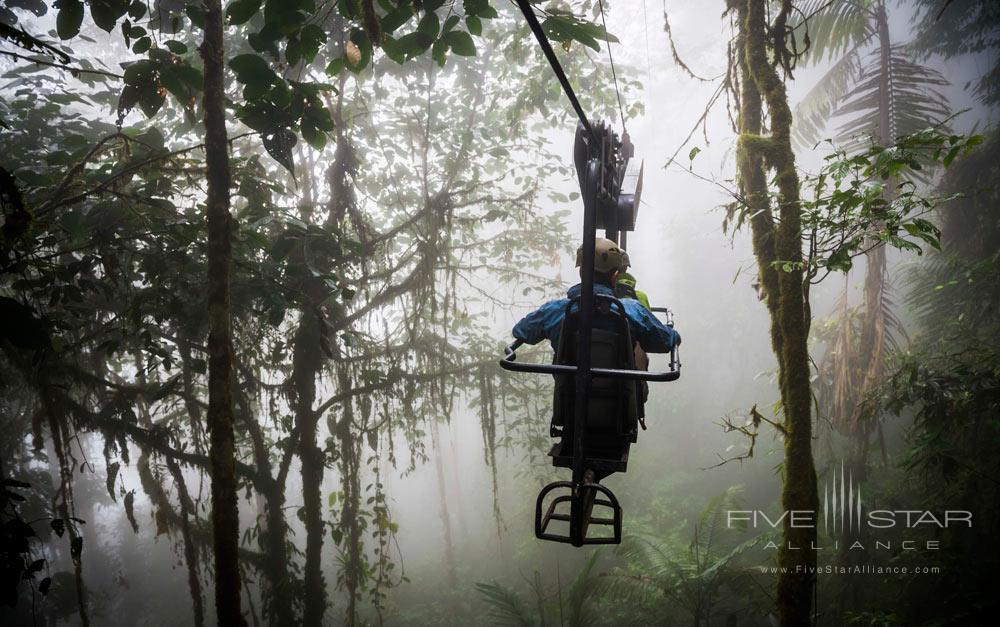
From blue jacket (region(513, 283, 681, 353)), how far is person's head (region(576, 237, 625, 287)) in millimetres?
54

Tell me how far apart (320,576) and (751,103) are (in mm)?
7059

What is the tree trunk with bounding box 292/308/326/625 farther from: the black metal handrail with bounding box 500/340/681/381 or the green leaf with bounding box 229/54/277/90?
the black metal handrail with bounding box 500/340/681/381

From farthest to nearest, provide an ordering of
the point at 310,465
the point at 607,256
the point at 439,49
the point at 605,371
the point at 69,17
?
1. the point at 310,465
2. the point at 607,256
3. the point at 439,49
4. the point at 69,17
5. the point at 605,371

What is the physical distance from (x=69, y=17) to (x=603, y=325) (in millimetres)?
2983

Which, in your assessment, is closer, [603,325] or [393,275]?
[603,325]

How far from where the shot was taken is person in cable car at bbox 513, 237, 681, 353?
239 centimetres

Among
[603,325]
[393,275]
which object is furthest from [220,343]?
[393,275]

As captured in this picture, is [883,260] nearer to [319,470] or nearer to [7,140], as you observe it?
[319,470]

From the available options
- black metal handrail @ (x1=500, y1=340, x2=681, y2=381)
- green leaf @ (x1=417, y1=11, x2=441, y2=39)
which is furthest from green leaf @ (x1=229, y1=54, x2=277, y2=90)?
black metal handrail @ (x1=500, y1=340, x2=681, y2=381)

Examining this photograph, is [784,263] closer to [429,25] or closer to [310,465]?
[429,25]

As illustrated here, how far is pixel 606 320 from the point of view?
2322 mm

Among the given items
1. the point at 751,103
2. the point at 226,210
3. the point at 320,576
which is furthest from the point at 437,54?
the point at 320,576

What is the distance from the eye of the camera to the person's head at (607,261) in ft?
8.26

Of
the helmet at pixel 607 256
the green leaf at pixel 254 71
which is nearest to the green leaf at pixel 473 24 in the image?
the green leaf at pixel 254 71
